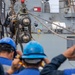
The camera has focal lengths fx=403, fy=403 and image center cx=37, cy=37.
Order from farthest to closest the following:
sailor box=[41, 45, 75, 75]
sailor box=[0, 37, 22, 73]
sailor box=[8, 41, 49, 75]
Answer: sailor box=[0, 37, 22, 73] → sailor box=[8, 41, 49, 75] → sailor box=[41, 45, 75, 75]

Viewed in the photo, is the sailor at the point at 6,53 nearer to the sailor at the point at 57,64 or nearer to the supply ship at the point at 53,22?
the sailor at the point at 57,64

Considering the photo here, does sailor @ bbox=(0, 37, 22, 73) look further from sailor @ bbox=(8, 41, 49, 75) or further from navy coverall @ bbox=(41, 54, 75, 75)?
navy coverall @ bbox=(41, 54, 75, 75)

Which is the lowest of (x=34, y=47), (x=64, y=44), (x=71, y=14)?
(x=64, y=44)

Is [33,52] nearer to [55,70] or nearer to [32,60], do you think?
[32,60]

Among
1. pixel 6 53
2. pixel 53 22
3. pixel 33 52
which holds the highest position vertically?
pixel 33 52

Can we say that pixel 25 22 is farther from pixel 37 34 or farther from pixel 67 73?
pixel 37 34

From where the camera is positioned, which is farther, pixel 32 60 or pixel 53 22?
pixel 53 22

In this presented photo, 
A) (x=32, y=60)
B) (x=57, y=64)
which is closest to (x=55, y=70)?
(x=57, y=64)

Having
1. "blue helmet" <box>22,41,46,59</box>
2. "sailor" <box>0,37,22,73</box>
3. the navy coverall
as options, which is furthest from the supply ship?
the navy coverall

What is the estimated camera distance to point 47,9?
1870 cm

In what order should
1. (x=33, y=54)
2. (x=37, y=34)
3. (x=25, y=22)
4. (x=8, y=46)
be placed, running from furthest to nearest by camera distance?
(x=37, y=34) < (x=25, y=22) < (x=8, y=46) < (x=33, y=54)

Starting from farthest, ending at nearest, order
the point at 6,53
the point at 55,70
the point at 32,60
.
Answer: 1. the point at 6,53
2. the point at 32,60
3. the point at 55,70

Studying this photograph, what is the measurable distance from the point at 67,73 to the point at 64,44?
50.0ft

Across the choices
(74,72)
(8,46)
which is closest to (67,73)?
(74,72)
